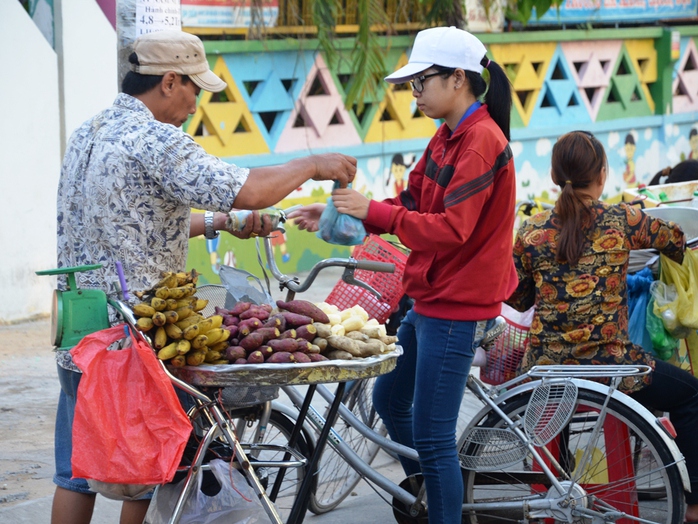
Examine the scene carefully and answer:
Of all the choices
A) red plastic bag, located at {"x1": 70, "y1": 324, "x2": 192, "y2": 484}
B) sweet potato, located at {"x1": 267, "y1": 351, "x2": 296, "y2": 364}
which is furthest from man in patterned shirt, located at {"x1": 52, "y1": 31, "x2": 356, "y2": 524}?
sweet potato, located at {"x1": 267, "y1": 351, "x2": 296, "y2": 364}

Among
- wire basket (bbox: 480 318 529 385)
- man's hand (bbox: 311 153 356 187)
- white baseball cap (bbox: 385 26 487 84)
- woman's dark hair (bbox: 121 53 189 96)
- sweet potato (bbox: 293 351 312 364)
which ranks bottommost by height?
wire basket (bbox: 480 318 529 385)

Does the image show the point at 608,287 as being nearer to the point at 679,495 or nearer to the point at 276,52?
the point at 679,495

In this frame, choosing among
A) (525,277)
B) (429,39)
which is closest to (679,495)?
(525,277)

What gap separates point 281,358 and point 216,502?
53 cm

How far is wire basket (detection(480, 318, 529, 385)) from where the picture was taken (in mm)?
4027

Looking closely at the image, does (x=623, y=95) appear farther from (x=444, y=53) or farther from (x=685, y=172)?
(x=444, y=53)

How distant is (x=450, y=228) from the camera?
313cm

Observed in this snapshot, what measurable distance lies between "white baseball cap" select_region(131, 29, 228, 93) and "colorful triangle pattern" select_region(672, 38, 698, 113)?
1027 centimetres

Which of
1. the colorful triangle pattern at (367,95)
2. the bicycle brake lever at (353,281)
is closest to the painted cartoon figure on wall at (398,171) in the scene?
the colorful triangle pattern at (367,95)

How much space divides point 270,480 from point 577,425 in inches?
55.0

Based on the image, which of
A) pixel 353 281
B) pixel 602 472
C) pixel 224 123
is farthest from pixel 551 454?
pixel 224 123

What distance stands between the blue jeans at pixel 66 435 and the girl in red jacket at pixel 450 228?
1066mm

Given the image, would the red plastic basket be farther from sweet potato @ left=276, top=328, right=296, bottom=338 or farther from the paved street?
sweet potato @ left=276, top=328, right=296, bottom=338

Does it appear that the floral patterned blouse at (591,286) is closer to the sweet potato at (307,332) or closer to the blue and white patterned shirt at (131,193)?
the sweet potato at (307,332)
